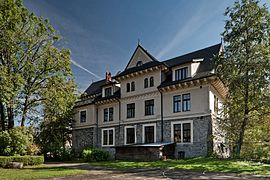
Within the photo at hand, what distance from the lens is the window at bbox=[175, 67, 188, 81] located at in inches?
979

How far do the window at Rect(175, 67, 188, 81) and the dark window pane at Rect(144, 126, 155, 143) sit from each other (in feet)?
18.1

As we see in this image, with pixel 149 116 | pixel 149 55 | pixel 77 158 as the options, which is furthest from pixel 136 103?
pixel 77 158

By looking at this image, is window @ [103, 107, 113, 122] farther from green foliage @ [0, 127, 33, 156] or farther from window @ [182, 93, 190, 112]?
green foliage @ [0, 127, 33, 156]

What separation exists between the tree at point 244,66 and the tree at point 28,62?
15.3m

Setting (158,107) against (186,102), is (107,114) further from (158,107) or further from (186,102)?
(186,102)

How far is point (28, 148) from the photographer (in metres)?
23.6

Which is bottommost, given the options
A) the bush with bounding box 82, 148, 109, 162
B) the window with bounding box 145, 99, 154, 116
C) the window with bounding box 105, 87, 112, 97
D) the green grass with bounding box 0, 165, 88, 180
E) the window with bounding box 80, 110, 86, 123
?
the bush with bounding box 82, 148, 109, 162

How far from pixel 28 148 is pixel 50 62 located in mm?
8329

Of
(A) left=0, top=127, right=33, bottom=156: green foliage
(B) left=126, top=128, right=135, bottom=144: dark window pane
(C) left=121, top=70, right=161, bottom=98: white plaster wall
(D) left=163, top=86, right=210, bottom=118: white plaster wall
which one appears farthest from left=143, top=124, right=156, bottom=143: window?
(A) left=0, top=127, right=33, bottom=156: green foliage

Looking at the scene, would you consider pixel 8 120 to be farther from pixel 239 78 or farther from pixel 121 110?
pixel 239 78

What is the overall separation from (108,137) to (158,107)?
7946mm

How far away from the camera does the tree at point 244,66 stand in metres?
20.4

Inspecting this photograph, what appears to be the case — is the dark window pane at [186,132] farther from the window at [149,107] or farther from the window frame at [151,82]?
the window frame at [151,82]

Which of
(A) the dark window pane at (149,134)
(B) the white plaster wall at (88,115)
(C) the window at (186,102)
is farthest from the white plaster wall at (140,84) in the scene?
(B) the white plaster wall at (88,115)
